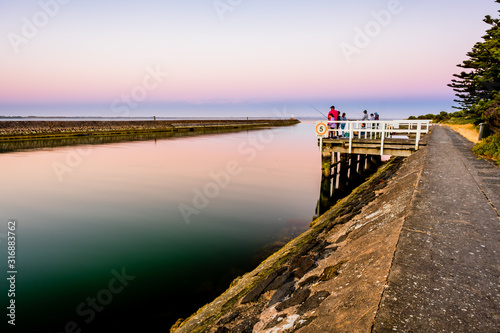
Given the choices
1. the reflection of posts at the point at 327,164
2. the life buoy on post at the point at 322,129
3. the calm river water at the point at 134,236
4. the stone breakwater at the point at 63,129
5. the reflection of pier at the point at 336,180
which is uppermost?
the life buoy on post at the point at 322,129

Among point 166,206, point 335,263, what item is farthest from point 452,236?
point 166,206

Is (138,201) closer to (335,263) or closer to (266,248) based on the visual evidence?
(266,248)

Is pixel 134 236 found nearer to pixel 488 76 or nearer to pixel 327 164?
pixel 327 164

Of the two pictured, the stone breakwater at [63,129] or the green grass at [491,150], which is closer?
the green grass at [491,150]

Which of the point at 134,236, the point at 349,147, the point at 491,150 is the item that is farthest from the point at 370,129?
the point at 134,236

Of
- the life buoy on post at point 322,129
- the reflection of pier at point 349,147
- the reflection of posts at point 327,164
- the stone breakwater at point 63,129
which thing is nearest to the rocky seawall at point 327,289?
the reflection of pier at point 349,147

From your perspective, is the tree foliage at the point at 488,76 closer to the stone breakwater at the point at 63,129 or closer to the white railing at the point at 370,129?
the white railing at the point at 370,129

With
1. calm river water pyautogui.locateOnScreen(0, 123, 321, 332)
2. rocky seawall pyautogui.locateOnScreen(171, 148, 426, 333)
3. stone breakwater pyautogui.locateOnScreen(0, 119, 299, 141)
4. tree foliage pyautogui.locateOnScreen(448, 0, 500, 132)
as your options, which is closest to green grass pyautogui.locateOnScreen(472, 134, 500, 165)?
tree foliage pyautogui.locateOnScreen(448, 0, 500, 132)

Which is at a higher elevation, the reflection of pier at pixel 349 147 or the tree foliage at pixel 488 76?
the tree foliage at pixel 488 76

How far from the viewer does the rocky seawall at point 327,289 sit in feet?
9.33

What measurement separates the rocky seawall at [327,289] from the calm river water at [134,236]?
5.91 feet

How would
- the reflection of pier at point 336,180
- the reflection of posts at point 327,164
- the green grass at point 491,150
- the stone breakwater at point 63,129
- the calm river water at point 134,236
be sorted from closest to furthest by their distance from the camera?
the calm river water at point 134,236
the green grass at point 491,150
the reflection of pier at point 336,180
the reflection of posts at point 327,164
the stone breakwater at point 63,129

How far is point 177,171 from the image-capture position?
22.5 m

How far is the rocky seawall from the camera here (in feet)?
9.33
